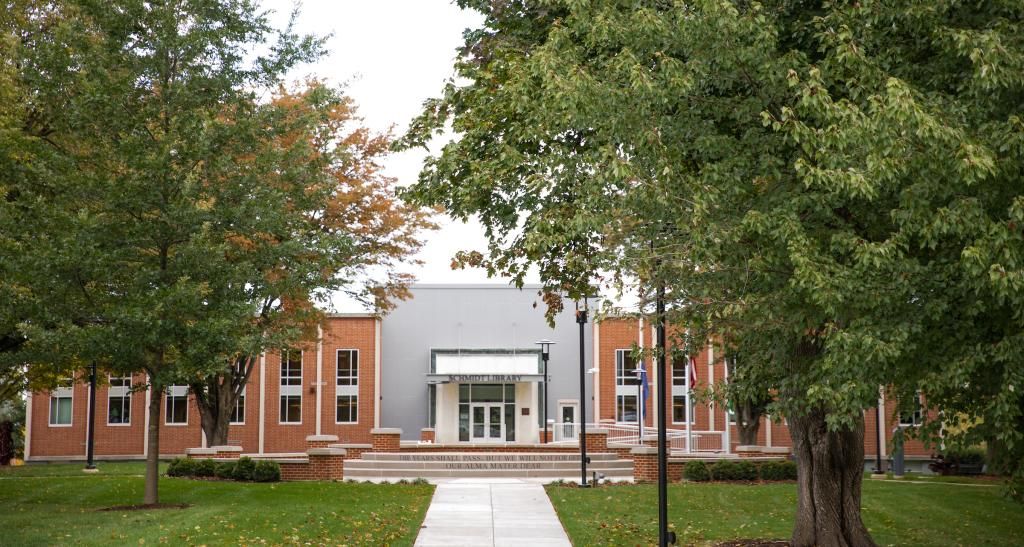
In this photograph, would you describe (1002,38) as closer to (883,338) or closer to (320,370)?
(883,338)

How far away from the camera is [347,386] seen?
4591cm

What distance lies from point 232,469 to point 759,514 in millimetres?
13252

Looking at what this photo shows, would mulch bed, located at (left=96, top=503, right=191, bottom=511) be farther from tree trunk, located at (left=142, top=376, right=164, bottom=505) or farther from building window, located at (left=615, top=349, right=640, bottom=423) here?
building window, located at (left=615, top=349, right=640, bottom=423)

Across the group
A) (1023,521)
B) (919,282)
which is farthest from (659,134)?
(1023,521)

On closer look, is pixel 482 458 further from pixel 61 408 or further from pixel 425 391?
pixel 61 408

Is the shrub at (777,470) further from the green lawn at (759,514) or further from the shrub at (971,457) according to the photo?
the shrub at (971,457)

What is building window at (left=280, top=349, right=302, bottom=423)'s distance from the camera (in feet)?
149

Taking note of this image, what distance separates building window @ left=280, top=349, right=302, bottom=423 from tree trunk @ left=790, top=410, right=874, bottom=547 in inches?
1351

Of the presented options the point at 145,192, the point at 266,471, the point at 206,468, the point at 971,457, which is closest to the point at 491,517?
the point at 145,192

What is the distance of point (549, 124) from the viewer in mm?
11344

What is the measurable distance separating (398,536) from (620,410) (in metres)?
31.6

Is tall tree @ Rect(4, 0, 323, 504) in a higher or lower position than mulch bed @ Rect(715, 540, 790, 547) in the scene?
higher

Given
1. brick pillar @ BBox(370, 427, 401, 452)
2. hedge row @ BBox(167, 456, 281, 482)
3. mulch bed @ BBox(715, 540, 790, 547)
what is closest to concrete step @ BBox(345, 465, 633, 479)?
brick pillar @ BBox(370, 427, 401, 452)

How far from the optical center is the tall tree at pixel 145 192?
17.1m
